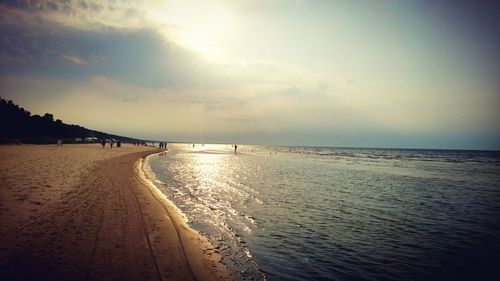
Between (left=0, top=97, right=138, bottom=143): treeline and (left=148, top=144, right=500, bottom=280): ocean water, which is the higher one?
(left=0, top=97, right=138, bottom=143): treeline

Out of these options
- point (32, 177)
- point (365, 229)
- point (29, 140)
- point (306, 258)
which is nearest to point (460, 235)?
point (365, 229)

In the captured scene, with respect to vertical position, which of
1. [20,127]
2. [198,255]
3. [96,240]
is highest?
[20,127]

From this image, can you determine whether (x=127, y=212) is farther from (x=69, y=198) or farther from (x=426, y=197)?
(x=426, y=197)

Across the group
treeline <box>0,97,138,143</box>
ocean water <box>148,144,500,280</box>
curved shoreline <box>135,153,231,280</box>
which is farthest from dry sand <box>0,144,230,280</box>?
treeline <box>0,97,138,143</box>

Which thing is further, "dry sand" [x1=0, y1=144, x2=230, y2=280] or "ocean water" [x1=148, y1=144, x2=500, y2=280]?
"ocean water" [x1=148, y1=144, x2=500, y2=280]

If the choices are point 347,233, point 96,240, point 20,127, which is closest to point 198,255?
point 96,240

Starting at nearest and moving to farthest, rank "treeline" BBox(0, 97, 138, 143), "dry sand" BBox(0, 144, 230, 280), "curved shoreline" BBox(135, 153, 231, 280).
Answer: "dry sand" BBox(0, 144, 230, 280), "curved shoreline" BBox(135, 153, 231, 280), "treeline" BBox(0, 97, 138, 143)

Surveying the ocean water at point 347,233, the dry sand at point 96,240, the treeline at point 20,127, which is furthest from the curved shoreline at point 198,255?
the treeline at point 20,127

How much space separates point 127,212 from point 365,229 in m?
10.2

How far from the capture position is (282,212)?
1424 cm

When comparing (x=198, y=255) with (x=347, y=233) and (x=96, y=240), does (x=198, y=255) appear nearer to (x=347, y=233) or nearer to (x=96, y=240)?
(x=96, y=240)

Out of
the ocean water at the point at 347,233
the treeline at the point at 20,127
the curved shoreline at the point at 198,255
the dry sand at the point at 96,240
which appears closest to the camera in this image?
the dry sand at the point at 96,240

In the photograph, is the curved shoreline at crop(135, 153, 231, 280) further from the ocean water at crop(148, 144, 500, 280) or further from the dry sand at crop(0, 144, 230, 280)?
the ocean water at crop(148, 144, 500, 280)

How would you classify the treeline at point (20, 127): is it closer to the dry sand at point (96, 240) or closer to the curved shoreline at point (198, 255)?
the dry sand at point (96, 240)
